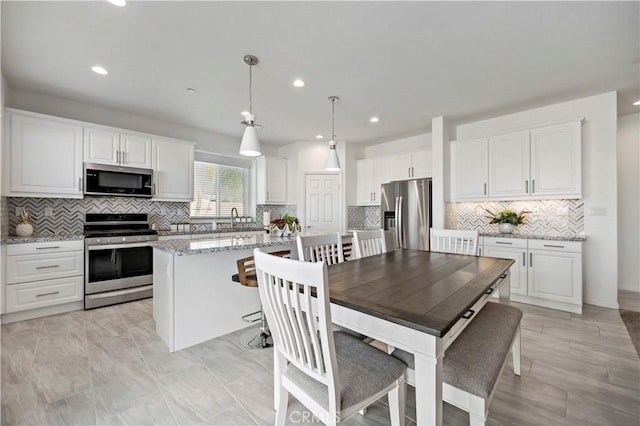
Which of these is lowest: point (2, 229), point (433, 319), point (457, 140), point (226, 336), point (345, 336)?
point (226, 336)

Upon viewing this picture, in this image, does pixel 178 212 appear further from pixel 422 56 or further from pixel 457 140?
pixel 457 140

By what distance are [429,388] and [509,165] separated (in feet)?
12.3

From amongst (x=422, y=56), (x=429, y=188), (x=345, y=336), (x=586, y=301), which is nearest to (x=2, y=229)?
(x=345, y=336)

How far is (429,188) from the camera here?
4270 mm

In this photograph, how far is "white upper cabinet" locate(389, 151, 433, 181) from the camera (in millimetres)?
4441

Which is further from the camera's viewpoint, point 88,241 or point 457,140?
point 457,140

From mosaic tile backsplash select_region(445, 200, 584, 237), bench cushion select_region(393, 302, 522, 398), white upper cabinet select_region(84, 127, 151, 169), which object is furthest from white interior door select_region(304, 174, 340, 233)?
bench cushion select_region(393, 302, 522, 398)

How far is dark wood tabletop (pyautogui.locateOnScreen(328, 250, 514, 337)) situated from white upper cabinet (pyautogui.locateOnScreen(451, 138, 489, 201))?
218 cm

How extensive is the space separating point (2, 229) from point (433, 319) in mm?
4193

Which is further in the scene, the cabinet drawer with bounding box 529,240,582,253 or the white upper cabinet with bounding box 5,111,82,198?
the cabinet drawer with bounding box 529,240,582,253

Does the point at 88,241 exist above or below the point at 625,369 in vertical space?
above

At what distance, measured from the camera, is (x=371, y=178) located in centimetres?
520

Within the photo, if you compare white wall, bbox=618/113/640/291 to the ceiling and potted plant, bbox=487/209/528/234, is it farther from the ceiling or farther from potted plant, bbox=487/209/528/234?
potted plant, bbox=487/209/528/234

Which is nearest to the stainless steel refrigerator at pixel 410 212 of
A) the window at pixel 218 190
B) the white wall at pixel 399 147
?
the white wall at pixel 399 147
